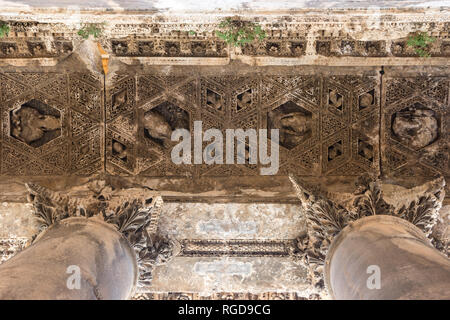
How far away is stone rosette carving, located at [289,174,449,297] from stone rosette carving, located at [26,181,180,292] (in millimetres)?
1804

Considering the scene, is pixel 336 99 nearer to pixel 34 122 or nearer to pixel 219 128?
pixel 219 128

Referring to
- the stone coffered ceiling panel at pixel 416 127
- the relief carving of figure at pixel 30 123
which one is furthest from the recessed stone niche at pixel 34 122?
the stone coffered ceiling panel at pixel 416 127

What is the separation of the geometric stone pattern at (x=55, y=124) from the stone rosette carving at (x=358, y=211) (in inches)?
113

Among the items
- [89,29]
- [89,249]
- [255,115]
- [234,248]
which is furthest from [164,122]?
[89,249]

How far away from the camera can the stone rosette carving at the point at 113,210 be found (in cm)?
405

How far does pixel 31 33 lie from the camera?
477cm

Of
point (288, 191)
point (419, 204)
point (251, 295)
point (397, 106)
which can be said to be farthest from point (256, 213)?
point (397, 106)

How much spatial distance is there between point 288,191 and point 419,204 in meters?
1.58

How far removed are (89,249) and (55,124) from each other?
8.38 ft

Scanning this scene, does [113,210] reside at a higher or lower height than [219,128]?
lower

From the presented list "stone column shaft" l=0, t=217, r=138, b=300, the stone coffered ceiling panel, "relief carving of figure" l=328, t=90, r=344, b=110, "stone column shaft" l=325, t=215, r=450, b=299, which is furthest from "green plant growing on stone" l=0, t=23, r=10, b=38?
the stone coffered ceiling panel

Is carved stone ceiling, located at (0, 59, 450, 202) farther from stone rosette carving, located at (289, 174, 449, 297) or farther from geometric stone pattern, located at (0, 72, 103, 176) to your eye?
stone rosette carving, located at (289, 174, 449, 297)

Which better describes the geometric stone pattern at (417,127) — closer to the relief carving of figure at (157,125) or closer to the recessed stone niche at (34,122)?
the relief carving of figure at (157,125)

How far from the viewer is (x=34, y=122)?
5320mm
